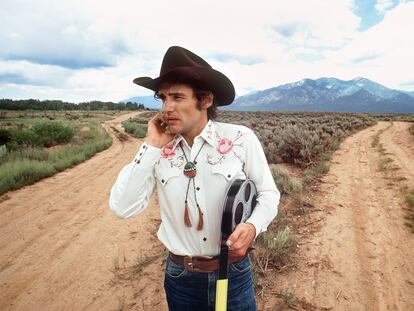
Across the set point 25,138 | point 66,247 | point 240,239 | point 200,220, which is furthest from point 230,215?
point 25,138

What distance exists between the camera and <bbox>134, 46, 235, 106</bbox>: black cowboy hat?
73.0 inches

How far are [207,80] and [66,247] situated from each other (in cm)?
470

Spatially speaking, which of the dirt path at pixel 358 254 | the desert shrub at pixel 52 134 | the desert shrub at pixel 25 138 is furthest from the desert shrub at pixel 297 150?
the desert shrub at pixel 52 134

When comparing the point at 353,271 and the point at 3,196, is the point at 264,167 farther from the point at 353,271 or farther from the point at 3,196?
the point at 3,196

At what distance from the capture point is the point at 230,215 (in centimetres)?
152

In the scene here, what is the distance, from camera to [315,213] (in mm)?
5883

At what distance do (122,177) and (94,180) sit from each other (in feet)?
26.9

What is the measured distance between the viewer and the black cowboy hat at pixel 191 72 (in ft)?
6.08

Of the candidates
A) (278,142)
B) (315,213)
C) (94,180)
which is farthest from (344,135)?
(94,180)

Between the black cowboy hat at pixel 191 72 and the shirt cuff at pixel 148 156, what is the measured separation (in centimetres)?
50

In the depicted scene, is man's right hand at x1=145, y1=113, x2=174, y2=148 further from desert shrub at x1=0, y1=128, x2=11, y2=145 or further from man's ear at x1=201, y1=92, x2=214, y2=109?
desert shrub at x1=0, y1=128, x2=11, y2=145

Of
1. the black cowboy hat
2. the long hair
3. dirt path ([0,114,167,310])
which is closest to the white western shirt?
the long hair

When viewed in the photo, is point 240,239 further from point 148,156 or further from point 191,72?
point 191,72

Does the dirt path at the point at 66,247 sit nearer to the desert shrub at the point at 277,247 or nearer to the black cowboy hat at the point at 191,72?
the desert shrub at the point at 277,247
